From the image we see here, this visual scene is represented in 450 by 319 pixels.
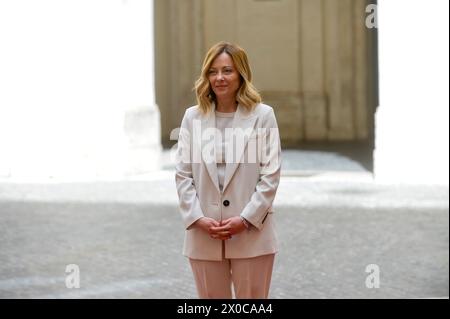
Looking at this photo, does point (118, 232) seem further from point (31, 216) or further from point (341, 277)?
point (341, 277)

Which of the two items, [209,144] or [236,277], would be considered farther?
[236,277]

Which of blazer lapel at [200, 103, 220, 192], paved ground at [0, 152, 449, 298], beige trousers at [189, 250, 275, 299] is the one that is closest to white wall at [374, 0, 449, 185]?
paved ground at [0, 152, 449, 298]

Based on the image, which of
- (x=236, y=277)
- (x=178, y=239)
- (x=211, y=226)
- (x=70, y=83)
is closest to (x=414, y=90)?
(x=70, y=83)

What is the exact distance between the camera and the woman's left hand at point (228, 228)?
250 cm

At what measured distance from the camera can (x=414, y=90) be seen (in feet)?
39.3

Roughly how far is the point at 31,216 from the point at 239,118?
6842 millimetres

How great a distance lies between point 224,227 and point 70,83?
10.2m

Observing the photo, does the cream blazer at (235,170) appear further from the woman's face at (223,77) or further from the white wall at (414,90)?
the white wall at (414,90)

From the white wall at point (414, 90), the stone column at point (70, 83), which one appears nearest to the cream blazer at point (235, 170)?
the white wall at point (414, 90)

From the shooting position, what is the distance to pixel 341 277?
6.96 m

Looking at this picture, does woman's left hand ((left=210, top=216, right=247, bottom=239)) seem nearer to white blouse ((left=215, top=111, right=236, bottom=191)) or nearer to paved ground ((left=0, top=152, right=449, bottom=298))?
white blouse ((left=215, top=111, right=236, bottom=191))

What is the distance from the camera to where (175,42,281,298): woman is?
2494 millimetres

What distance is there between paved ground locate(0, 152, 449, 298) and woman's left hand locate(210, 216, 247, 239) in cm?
361

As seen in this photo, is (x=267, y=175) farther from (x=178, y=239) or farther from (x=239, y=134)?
(x=178, y=239)
